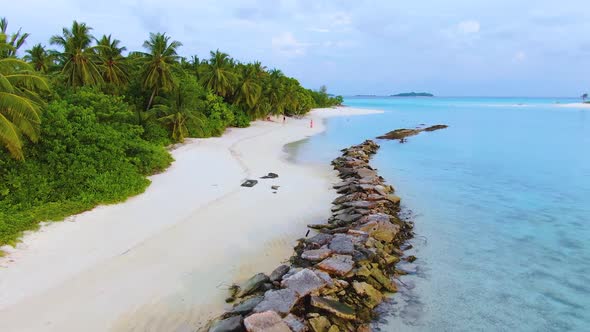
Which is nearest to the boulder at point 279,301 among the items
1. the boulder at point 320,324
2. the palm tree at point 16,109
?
the boulder at point 320,324

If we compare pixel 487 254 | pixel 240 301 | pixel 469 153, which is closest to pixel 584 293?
pixel 487 254

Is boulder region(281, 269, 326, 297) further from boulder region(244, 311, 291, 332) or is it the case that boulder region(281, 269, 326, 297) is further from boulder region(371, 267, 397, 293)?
boulder region(371, 267, 397, 293)

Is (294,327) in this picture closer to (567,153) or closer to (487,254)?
Result: (487,254)

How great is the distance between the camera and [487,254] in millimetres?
12602

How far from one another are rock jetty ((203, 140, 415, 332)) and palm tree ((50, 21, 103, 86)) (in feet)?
72.0

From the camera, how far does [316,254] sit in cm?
1066

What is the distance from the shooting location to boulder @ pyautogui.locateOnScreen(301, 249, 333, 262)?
10516 mm

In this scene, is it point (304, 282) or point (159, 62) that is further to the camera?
A: point (159, 62)

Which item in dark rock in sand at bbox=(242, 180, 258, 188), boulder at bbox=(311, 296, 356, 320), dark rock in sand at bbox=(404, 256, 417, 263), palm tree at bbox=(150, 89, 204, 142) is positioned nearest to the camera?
boulder at bbox=(311, 296, 356, 320)

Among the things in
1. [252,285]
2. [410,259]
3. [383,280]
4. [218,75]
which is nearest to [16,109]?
[252,285]

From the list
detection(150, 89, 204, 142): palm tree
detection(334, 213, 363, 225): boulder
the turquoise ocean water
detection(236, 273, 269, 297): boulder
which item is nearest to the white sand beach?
detection(236, 273, 269, 297): boulder

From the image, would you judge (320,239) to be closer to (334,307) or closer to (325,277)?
(325,277)

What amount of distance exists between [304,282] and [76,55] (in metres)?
25.6

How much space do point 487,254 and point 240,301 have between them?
873 cm
